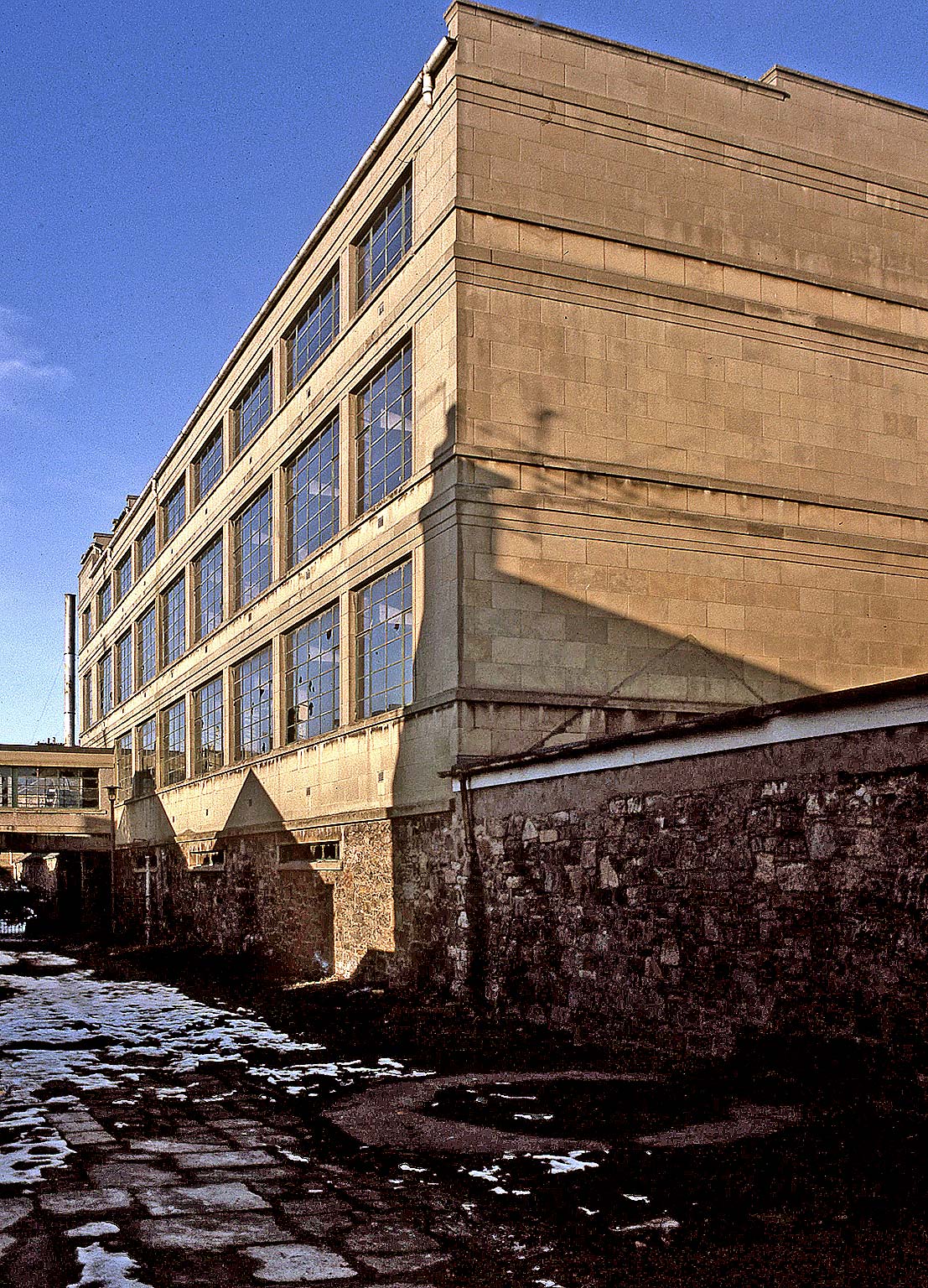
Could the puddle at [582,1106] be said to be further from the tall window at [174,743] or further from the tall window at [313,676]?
the tall window at [174,743]

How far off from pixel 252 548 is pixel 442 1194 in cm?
2125

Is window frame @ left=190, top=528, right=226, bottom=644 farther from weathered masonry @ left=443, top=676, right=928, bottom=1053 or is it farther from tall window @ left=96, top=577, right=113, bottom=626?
weathered masonry @ left=443, top=676, right=928, bottom=1053

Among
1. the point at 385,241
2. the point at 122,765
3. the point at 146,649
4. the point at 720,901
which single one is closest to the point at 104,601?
the point at 122,765

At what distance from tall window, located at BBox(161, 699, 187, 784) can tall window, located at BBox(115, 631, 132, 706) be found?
5801 millimetres

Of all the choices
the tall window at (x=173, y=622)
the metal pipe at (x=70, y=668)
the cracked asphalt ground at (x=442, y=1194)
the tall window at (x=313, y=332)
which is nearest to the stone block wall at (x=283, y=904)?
the tall window at (x=173, y=622)

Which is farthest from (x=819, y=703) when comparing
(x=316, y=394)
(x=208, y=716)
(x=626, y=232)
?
(x=208, y=716)

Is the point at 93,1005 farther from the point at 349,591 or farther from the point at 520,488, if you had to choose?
the point at 520,488

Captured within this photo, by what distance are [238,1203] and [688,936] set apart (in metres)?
5.04

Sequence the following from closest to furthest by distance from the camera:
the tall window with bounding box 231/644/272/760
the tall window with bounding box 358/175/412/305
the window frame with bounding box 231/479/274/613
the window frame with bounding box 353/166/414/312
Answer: the window frame with bounding box 353/166/414/312 < the tall window with bounding box 358/175/412/305 < the window frame with bounding box 231/479/274/613 < the tall window with bounding box 231/644/272/760

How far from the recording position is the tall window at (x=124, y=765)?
40.6 m

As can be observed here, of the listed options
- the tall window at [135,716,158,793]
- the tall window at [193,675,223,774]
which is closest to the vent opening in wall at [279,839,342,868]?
the tall window at [193,675,223,774]

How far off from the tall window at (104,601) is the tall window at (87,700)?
8.58ft

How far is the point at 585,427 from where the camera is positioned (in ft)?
56.2

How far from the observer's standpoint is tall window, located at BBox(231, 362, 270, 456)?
26.3 meters
